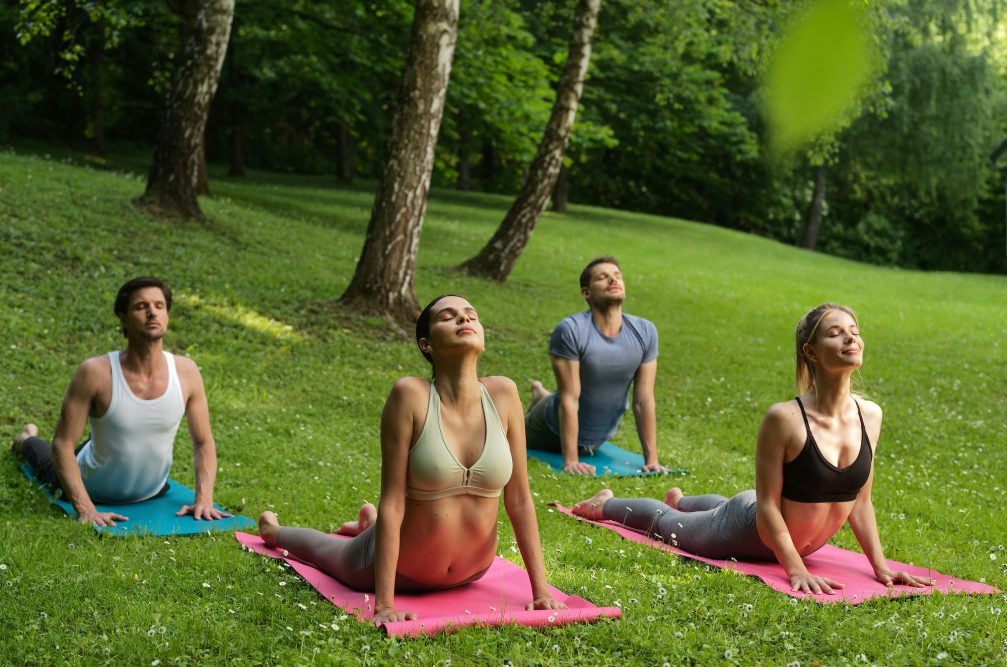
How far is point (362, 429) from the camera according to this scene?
9844 mm

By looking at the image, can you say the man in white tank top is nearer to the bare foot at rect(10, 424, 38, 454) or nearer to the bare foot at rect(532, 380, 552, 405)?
A: the bare foot at rect(10, 424, 38, 454)

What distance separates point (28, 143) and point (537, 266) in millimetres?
21286

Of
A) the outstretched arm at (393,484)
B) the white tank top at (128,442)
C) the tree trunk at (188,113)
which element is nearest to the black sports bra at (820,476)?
the outstretched arm at (393,484)

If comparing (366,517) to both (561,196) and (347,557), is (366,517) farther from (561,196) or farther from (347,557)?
(561,196)

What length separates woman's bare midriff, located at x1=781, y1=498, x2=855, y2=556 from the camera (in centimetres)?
545

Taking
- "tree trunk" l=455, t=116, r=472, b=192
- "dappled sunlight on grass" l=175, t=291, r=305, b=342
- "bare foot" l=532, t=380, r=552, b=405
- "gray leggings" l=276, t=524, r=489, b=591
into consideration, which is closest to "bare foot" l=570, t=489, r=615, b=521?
"gray leggings" l=276, t=524, r=489, b=591

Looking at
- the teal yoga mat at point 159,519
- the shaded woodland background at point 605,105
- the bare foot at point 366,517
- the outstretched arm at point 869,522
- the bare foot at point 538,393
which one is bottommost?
the teal yoga mat at point 159,519

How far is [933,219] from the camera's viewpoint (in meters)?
49.0

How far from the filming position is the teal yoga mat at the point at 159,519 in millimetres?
6137

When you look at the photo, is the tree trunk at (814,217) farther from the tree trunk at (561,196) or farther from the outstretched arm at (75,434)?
the outstretched arm at (75,434)

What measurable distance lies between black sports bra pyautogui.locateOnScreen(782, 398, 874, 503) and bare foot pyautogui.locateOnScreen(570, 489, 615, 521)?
1.70 metres

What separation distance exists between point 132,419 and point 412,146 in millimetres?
7466

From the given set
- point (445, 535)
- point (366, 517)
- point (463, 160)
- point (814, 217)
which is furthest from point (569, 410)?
point (814, 217)

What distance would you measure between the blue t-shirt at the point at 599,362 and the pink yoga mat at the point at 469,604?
12.0 ft
